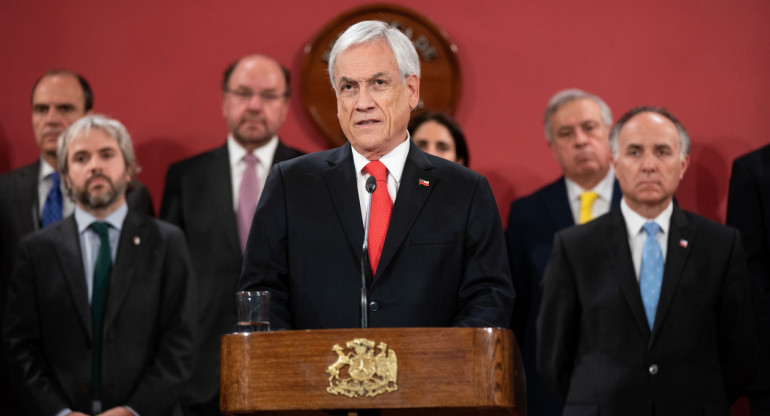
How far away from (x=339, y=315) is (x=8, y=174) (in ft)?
9.26

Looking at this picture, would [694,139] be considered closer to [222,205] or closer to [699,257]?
[699,257]

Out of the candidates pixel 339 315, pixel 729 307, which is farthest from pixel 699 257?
pixel 339 315

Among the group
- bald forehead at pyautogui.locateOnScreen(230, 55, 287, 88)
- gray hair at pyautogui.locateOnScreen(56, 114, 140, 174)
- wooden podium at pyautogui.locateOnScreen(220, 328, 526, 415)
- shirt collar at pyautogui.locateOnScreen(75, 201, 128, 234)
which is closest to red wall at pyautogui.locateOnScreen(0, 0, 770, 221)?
bald forehead at pyautogui.locateOnScreen(230, 55, 287, 88)

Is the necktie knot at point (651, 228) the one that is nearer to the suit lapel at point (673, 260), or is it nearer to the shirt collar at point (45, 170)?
the suit lapel at point (673, 260)

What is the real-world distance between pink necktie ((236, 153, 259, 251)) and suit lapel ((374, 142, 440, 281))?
2152 millimetres

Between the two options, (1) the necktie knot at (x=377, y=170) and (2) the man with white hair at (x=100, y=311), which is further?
(2) the man with white hair at (x=100, y=311)

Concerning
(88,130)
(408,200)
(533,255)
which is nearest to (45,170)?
(88,130)

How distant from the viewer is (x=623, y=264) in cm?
367

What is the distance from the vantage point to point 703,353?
353 centimetres

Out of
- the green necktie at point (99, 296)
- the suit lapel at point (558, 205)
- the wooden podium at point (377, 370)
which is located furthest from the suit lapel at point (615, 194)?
the wooden podium at point (377, 370)

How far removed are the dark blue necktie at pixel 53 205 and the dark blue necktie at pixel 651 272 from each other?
96.6 inches

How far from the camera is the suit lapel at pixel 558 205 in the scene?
4.48 m

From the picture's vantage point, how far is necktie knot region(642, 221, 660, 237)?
376 cm

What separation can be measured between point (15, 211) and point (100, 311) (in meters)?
0.89
